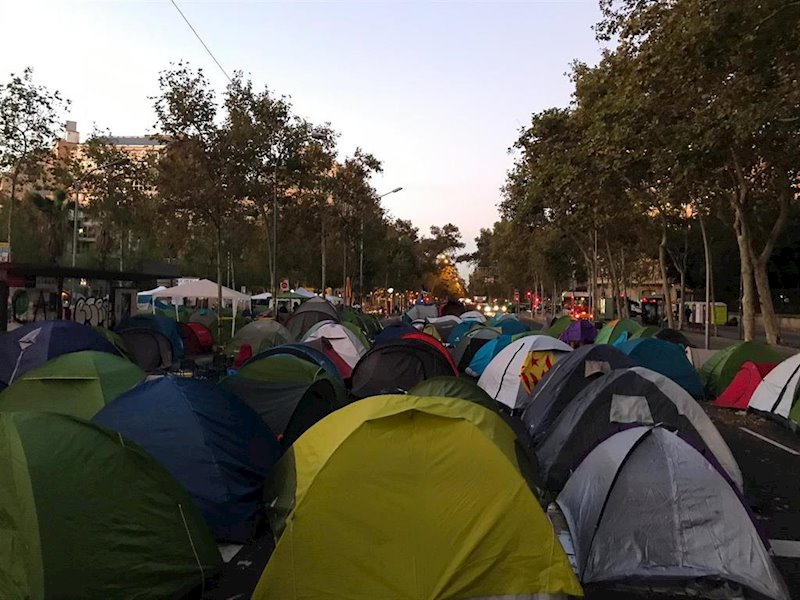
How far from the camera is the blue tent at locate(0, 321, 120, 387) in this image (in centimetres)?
1292

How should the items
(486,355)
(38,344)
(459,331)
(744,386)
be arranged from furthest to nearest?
(459,331)
(486,355)
(744,386)
(38,344)

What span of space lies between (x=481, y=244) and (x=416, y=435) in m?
88.9

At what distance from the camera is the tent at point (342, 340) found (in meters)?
17.0

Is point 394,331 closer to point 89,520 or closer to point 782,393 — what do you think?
point 782,393

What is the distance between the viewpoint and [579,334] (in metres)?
23.4

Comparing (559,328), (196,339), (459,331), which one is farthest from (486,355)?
(196,339)

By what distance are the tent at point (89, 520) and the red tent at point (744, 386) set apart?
11.6 metres

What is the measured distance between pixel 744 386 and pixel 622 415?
7.60 meters

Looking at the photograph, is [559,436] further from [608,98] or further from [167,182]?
[167,182]

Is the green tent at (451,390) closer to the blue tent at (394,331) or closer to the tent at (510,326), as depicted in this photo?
the blue tent at (394,331)

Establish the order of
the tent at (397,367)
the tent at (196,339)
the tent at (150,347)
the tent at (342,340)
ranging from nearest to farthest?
1. the tent at (397,367)
2. the tent at (342,340)
3. the tent at (150,347)
4. the tent at (196,339)

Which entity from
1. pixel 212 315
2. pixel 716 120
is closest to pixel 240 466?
pixel 716 120

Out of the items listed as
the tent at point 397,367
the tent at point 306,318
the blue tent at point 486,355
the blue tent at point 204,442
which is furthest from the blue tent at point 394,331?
the blue tent at point 204,442

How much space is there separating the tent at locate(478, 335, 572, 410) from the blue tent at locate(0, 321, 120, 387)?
732cm
